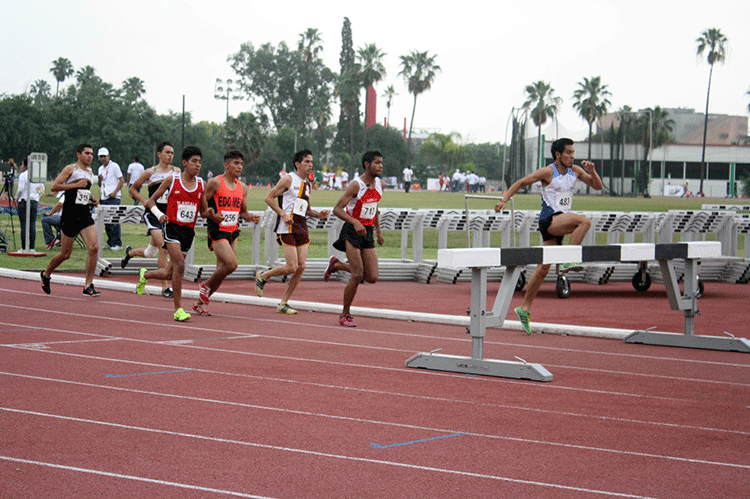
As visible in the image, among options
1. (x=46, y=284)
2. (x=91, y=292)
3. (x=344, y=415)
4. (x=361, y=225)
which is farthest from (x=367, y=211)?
(x=46, y=284)

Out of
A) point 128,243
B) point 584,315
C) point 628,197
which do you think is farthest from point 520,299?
point 628,197

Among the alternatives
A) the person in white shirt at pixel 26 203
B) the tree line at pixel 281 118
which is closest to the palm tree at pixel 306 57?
the tree line at pixel 281 118

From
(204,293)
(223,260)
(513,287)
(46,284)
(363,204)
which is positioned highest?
(363,204)

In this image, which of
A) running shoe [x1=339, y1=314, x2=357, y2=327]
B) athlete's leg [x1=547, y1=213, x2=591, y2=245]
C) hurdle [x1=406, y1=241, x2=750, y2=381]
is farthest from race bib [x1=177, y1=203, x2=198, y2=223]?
athlete's leg [x1=547, y1=213, x2=591, y2=245]

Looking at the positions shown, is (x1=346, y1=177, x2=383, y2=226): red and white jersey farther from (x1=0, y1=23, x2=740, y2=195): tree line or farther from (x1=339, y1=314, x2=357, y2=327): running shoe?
(x1=0, y1=23, x2=740, y2=195): tree line

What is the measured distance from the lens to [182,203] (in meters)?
10.6

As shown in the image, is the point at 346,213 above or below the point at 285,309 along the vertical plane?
above

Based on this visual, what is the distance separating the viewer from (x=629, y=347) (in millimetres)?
9352

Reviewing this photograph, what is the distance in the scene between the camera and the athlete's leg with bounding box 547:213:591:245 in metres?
9.83

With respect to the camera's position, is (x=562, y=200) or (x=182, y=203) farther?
(x=182, y=203)

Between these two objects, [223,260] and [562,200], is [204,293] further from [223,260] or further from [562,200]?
[562,200]

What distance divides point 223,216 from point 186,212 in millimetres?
437

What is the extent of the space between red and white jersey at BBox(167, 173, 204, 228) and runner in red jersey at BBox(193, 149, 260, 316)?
Answer: 0.13 metres

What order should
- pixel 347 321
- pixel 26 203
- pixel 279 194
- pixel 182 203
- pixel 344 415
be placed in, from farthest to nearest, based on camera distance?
pixel 26 203, pixel 279 194, pixel 182 203, pixel 347 321, pixel 344 415
